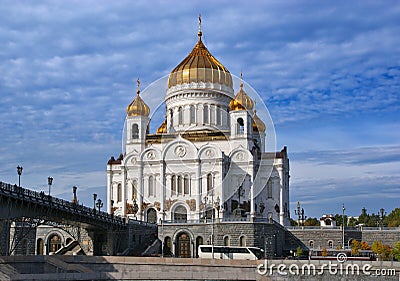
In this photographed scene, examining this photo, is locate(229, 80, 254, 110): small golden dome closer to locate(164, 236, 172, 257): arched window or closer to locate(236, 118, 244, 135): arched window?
locate(236, 118, 244, 135): arched window

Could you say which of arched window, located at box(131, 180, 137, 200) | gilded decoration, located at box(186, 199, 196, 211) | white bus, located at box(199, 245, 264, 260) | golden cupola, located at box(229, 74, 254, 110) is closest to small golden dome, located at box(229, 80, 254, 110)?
golden cupola, located at box(229, 74, 254, 110)

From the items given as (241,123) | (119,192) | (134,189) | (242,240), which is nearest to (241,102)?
(241,123)

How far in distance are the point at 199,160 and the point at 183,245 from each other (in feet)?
40.5

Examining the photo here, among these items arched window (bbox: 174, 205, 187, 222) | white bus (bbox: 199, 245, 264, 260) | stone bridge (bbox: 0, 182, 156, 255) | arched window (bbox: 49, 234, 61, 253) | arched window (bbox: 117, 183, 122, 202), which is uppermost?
arched window (bbox: 117, 183, 122, 202)

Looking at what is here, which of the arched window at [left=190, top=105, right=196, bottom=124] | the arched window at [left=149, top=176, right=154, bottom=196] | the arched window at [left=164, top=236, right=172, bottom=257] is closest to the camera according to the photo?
the arched window at [left=164, top=236, right=172, bottom=257]

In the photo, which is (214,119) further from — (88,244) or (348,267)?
(348,267)

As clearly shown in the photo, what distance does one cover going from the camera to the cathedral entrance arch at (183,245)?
65.1 metres

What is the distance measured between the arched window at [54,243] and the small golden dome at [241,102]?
84.8 ft

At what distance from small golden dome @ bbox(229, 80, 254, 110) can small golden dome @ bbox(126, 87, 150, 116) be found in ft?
35.3

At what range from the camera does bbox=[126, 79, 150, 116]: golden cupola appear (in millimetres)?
81062

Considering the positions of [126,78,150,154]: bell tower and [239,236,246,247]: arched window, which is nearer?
[239,236,246,247]: arched window

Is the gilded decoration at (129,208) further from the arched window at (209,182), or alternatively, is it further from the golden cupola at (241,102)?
the golden cupola at (241,102)

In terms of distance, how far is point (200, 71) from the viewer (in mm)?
81688

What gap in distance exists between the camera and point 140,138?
262 feet
